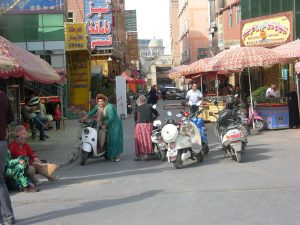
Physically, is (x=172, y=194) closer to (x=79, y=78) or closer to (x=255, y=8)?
(x=255, y=8)

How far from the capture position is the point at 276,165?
33.4 feet

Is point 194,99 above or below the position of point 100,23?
below

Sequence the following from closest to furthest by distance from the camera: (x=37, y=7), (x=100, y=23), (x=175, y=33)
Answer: (x=37, y=7), (x=100, y=23), (x=175, y=33)

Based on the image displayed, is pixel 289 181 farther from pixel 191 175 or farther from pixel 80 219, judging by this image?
pixel 80 219

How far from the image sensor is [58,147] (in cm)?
1532

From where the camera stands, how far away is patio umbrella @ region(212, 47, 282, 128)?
50.9 ft

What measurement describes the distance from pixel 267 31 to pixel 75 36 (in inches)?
399

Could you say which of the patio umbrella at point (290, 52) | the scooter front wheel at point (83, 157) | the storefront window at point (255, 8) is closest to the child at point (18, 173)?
the scooter front wheel at point (83, 157)

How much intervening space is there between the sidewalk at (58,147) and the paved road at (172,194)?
121 cm

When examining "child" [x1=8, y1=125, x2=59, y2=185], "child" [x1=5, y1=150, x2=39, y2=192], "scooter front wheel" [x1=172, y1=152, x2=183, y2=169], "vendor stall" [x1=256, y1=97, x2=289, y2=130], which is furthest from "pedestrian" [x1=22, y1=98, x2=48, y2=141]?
"child" [x1=5, y1=150, x2=39, y2=192]

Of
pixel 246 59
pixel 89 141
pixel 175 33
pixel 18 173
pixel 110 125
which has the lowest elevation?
pixel 18 173

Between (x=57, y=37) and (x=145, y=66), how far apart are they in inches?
3776

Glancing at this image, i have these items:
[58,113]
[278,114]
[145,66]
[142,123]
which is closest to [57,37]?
[58,113]

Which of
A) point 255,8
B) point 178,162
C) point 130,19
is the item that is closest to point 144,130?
point 178,162
